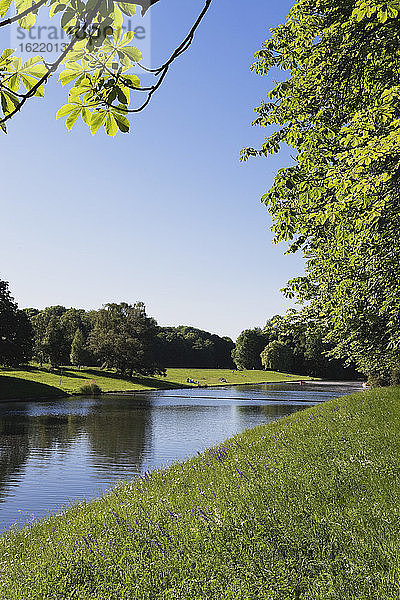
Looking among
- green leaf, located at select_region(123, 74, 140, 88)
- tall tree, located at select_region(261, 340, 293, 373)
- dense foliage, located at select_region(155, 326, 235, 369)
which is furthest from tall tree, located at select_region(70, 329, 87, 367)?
green leaf, located at select_region(123, 74, 140, 88)

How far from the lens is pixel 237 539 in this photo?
249 inches

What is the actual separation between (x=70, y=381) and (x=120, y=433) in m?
41.1

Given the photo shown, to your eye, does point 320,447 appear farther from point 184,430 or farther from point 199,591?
point 184,430

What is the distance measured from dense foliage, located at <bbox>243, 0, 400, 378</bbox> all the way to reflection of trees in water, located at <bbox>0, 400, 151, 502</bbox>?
427 inches

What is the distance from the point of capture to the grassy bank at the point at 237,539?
16.9 ft

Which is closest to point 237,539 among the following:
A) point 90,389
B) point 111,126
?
point 111,126

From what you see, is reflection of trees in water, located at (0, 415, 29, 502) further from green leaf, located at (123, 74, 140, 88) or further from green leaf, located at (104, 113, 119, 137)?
green leaf, located at (123, 74, 140, 88)

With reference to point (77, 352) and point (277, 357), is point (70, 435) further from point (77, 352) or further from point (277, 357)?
point (277, 357)

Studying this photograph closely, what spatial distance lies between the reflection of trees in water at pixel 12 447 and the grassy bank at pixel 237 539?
713 centimetres

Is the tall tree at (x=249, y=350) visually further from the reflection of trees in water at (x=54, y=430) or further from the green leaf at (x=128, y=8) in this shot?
the green leaf at (x=128, y=8)

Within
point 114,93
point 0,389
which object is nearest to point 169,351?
point 0,389

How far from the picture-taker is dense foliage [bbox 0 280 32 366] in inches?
2282

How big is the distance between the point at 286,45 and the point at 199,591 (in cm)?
1336

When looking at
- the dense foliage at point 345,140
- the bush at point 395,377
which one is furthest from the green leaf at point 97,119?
the bush at point 395,377
